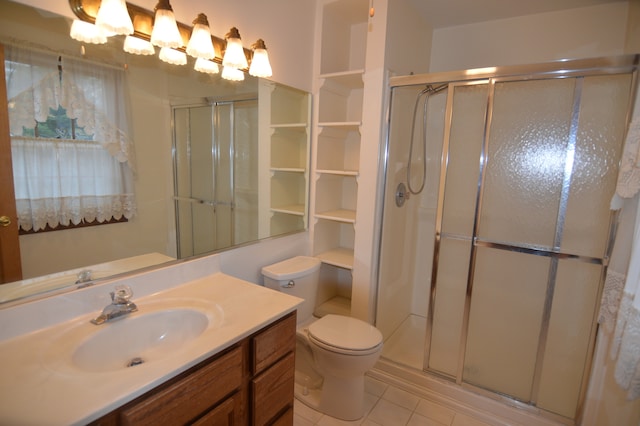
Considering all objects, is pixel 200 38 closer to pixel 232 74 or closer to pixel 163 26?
pixel 163 26

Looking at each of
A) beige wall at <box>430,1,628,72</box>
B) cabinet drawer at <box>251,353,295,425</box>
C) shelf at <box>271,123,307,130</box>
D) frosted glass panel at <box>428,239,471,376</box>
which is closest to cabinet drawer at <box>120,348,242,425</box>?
cabinet drawer at <box>251,353,295,425</box>

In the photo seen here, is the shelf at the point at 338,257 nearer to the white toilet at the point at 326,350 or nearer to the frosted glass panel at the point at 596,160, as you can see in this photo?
the white toilet at the point at 326,350

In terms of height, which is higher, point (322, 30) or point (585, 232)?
point (322, 30)

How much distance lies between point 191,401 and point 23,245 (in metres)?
0.77

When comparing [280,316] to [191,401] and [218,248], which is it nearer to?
[191,401]

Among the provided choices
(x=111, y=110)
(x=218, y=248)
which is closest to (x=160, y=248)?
(x=218, y=248)

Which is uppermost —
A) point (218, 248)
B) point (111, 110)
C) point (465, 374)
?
point (111, 110)

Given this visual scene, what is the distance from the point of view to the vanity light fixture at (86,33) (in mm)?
1146


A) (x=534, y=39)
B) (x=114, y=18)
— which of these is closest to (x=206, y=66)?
(x=114, y=18)

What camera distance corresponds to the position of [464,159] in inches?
85.4

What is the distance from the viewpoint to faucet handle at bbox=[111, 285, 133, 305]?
1.21 meters

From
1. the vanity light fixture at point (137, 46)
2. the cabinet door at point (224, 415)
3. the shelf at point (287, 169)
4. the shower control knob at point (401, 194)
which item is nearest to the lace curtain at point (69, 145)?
the vanity light fixture at point (137, 46)

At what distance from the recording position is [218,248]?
176 cm

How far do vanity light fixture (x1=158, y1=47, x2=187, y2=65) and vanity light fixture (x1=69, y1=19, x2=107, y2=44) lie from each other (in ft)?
0.80
